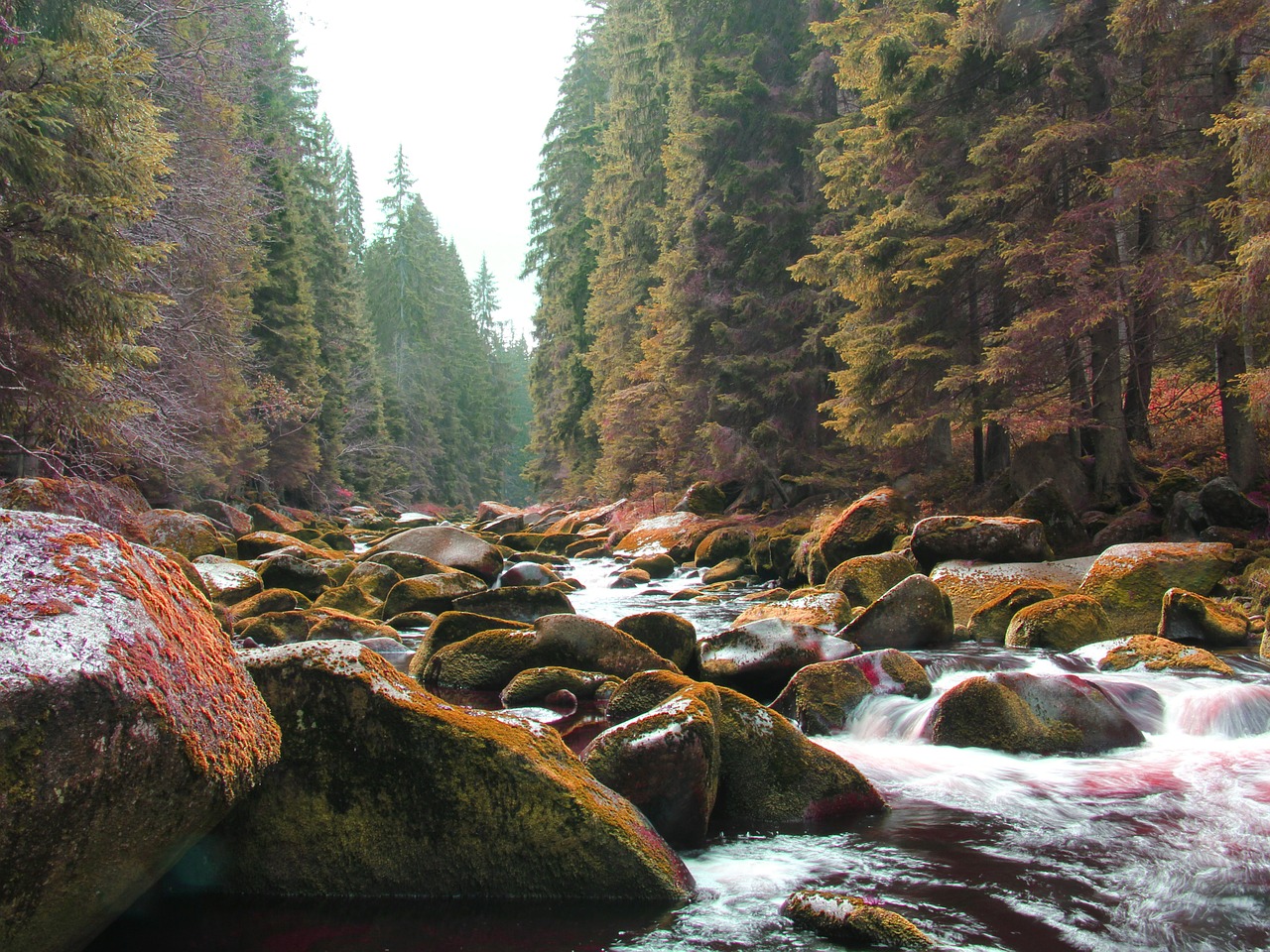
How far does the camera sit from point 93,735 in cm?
241

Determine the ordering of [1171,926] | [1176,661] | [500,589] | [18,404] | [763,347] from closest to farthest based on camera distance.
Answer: [1171,926] → [1176,661] → [18,404] → [500,589] → [763,347]

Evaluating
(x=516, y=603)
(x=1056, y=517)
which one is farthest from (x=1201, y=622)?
(x=516, y=603)

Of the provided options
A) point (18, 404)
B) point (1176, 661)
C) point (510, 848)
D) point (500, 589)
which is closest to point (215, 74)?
point (18, 404)

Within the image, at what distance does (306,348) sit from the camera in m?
29.1

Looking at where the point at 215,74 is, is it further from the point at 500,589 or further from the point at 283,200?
the point at 283,200

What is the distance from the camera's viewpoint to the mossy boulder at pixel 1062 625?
27.1 ft

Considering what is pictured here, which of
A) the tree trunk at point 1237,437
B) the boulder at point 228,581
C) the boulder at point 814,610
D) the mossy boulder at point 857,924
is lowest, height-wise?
the mossy boulder at point 857,924

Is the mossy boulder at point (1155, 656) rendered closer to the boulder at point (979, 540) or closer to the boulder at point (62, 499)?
the boulder at point (979, 540)

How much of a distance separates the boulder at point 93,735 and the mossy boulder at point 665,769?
5.62ft

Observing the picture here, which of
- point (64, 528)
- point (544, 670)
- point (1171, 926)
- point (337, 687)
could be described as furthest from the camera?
point (544, 670)

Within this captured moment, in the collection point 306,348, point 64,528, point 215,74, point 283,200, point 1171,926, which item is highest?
point 283,200

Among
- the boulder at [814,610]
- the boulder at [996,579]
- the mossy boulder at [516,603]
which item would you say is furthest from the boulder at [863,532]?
the mossy boulder at [516,603]

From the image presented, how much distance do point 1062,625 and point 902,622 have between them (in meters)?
1.53

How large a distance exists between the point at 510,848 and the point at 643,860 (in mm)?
565
